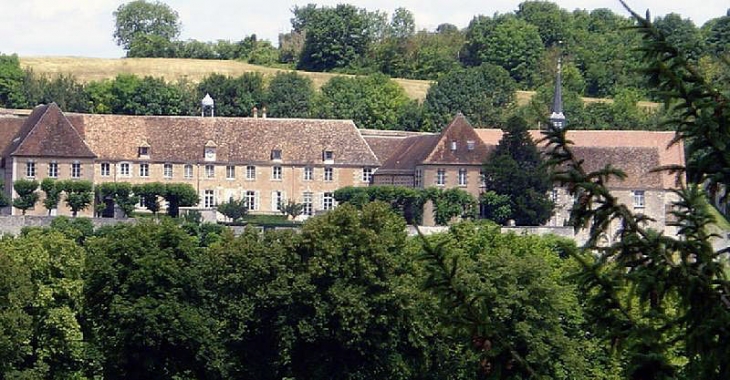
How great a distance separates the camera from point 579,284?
11703mm

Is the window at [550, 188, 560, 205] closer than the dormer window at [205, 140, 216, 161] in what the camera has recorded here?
Yes

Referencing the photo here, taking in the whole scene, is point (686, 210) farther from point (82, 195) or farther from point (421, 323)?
point (82, 195)

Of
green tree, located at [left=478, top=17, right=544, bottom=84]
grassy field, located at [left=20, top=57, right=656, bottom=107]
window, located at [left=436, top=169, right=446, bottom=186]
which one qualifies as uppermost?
green tree, located at [left=478, top=17, right=544, bottom=84]

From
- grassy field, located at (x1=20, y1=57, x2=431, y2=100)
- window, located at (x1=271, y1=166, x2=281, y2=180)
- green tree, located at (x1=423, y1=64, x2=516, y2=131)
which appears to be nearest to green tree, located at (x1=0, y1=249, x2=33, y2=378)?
window, located at (x1=271, y1=166, x2=281, y2=180)

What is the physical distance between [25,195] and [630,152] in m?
28.4

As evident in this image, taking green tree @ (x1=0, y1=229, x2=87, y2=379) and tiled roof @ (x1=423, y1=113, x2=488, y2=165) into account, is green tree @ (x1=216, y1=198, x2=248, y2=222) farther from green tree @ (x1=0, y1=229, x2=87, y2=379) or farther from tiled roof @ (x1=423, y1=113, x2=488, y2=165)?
green tree @ (x1=0, y1=229, x2=87, y2=379)

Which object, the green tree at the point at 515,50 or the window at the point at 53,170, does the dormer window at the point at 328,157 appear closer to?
the window at the point at 53,170

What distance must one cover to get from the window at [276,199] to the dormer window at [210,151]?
3.47 metres

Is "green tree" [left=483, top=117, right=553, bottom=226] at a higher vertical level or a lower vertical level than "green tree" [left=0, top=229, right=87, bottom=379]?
higher

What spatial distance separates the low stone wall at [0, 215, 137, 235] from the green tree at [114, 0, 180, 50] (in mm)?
94933

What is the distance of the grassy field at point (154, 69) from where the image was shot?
5418 inches

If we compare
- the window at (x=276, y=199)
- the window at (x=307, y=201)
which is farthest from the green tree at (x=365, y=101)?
the window at (x=276, y=199)

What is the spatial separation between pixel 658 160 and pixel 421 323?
54.1m

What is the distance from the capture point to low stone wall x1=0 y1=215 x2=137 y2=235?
86.6m
